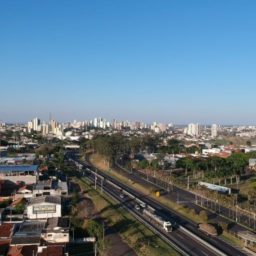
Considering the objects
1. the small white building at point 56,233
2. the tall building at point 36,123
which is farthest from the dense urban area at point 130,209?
the tall building at point 36,123

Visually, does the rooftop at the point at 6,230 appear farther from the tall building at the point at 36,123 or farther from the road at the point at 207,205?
the tall building at the point at 36,123

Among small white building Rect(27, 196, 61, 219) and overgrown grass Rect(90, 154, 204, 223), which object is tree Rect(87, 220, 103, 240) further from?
overgrown grass Rect(90, 154, 204, 223)

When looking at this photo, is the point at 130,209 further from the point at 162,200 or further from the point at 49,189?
the point at 49,189

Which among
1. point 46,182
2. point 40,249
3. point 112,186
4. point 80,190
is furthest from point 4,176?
point 40,249

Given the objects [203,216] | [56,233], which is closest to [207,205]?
[203,216]

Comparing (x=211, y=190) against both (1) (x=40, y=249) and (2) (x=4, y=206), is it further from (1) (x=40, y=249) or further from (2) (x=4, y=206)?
(1) (x=40, y=249)

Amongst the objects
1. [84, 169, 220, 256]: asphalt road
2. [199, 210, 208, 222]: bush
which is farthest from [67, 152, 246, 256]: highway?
[199, 210, 208, 222]: bush
